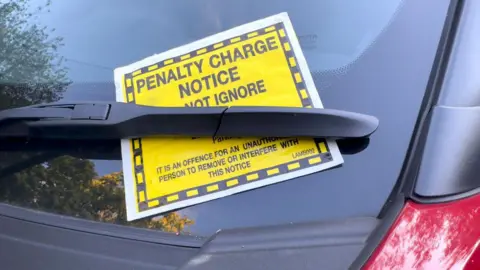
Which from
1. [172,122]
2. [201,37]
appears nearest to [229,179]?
[172,122]

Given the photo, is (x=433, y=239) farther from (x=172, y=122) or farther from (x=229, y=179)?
(x=172, y=122)

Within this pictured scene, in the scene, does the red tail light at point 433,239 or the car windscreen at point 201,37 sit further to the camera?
the car windscreen at point 201,37

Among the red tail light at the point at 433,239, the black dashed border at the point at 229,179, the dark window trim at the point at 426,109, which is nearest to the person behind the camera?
the red tail light at the point at 433,239

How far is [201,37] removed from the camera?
5.78 ft

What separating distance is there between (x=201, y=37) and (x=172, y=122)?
1.04 feet

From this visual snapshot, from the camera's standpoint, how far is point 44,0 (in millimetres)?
2006

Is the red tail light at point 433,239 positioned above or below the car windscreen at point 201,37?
below

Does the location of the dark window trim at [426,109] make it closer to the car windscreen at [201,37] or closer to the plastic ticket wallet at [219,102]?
the car windscreen at [201,37]

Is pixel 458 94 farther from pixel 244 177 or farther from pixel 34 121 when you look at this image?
pixel 34 121

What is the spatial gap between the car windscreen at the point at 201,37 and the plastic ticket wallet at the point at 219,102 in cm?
3

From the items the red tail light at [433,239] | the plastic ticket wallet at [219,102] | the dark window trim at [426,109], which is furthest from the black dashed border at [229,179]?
the red tail light at [433,239]

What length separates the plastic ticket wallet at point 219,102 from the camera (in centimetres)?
150

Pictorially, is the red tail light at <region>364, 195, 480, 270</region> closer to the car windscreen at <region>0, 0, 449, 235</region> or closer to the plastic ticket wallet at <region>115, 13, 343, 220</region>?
the car windscreen at <region>0, 0, 449, 235</region>

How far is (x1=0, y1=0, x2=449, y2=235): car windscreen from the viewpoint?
4.75 ft
